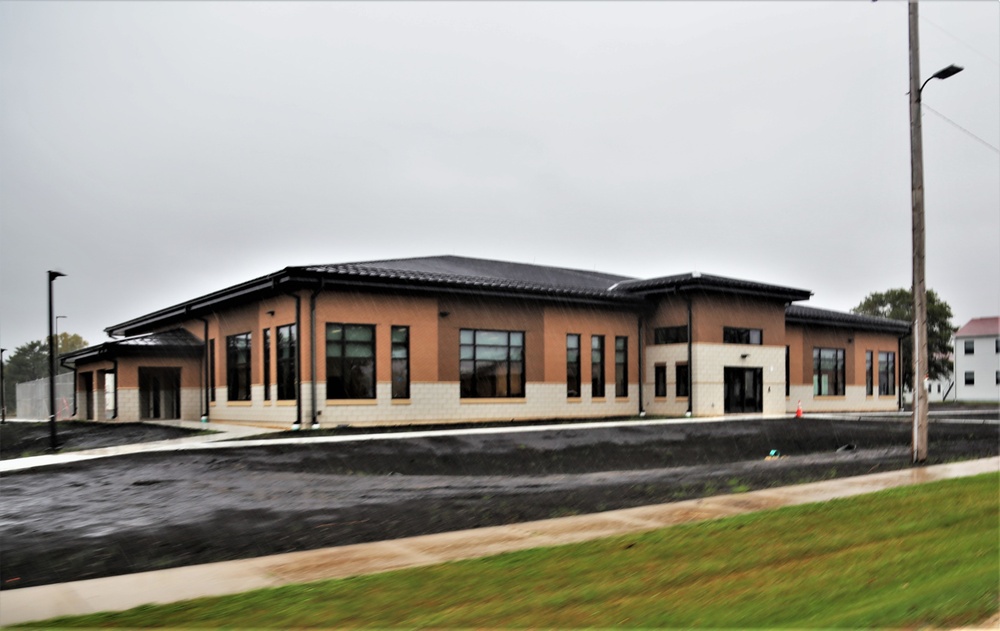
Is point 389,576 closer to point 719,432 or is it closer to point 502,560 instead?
point 502,560

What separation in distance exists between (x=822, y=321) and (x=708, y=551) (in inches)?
1351

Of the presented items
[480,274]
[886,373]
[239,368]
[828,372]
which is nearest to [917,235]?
[480,274]

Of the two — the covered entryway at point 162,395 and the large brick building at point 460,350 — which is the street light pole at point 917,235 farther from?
the covered entryway at point 162,395

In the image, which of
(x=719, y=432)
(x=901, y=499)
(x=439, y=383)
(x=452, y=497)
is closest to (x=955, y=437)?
(x=719, y=432)

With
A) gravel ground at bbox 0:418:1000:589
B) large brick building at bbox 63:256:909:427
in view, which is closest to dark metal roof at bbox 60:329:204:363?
large brick building at bbox 63:256:909:427

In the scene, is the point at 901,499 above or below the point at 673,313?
below

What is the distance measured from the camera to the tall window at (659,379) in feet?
110

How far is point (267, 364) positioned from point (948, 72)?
2169 cm

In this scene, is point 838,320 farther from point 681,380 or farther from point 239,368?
point 239,368

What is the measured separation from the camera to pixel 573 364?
31.5 meters

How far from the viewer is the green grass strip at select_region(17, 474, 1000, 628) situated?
19.6 feet

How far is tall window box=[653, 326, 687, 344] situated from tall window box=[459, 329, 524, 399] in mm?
6915

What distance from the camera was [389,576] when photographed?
23.7 feet

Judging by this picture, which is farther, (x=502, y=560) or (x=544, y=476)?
(x=544, y=476)
